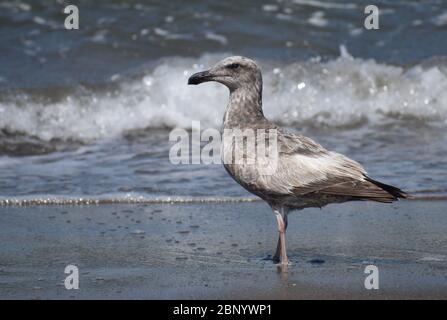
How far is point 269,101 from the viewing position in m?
10.8

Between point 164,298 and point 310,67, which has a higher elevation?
point 310,67

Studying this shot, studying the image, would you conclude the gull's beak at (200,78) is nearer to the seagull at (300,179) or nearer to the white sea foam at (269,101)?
the seagull at (300,179)

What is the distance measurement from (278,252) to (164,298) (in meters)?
1.07

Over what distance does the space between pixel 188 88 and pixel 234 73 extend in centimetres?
474

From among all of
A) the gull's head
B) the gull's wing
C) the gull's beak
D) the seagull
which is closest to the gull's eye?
the gull's head

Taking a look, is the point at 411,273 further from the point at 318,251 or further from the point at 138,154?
the point at 138,154

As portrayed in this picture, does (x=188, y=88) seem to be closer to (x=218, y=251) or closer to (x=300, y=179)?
(x=218, y=251)

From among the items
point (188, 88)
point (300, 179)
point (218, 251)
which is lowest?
point (218, 251)

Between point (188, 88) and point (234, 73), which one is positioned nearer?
point (234, 73)

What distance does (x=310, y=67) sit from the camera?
448 inches

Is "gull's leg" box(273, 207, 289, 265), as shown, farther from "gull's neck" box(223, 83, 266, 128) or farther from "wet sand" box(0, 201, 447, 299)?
"gull's neck" box(223, 83, 266, 128)

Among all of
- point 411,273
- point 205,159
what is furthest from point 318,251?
point 205,159

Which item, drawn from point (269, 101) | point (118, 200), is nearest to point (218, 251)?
point (118, 200)

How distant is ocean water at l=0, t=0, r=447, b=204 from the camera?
8320mm
